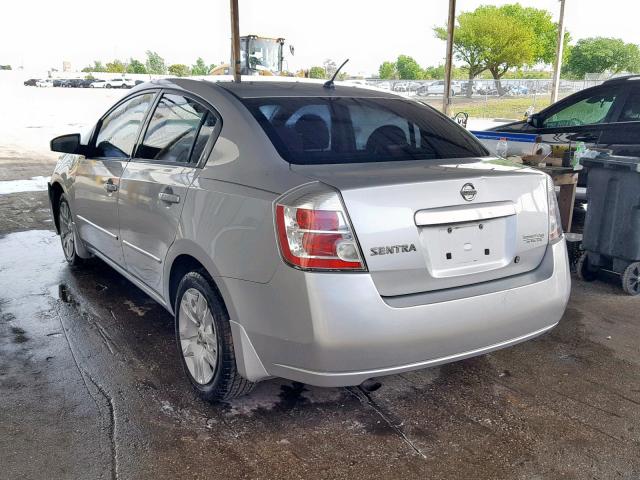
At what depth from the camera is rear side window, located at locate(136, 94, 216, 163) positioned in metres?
3.27

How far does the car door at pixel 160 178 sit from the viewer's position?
3232 millimetres

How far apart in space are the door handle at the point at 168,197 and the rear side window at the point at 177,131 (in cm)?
20

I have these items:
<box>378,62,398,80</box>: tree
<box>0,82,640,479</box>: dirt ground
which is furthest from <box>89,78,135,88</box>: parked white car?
<box>0,82,640,479</box>: dirt ground

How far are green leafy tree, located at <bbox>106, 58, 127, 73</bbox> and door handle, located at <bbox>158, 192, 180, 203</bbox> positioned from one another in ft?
388

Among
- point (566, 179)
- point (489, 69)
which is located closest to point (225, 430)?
point (566, 179)

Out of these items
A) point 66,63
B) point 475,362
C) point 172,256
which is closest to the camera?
point 172,256

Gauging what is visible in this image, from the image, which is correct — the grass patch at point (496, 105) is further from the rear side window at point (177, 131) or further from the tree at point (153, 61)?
the tree at point (153, 61)

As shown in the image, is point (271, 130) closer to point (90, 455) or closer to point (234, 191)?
point (234, 191)

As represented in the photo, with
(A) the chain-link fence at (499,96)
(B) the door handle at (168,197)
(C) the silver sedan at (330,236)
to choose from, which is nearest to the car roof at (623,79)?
(C) the silver sedan at (330,236)

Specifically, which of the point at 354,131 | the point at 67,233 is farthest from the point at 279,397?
the point at 67,233

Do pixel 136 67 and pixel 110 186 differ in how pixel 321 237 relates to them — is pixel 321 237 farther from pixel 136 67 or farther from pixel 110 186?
pixel 136 67

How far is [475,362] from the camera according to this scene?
370 cm

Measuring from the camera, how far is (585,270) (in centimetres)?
539

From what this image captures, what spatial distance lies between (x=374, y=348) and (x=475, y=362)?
1433 mm
